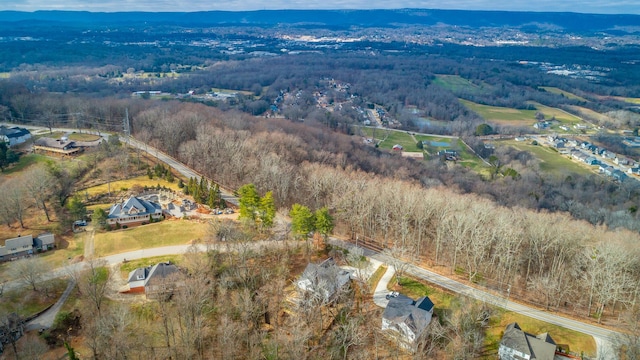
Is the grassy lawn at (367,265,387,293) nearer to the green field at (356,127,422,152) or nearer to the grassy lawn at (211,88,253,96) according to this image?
the green field at (356,127,422,152)

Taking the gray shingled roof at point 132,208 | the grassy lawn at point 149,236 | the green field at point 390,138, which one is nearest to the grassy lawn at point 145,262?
the grassy lawn at point 149,236

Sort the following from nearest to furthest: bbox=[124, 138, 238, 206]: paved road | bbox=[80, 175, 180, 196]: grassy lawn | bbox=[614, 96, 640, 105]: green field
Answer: bbox=[80, 175, 180, 196]: grassy lawn, bbox=[124, 138, 238, 206]: paved road, bbox=[614, 96, 640, 105]: green field

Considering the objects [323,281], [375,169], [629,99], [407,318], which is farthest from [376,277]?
[629,99]

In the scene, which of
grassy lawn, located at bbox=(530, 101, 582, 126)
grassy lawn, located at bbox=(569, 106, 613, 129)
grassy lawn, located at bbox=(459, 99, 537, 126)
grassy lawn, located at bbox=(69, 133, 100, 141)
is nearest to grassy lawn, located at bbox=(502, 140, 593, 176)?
grassy lawn, located at bbox=(459, 99, 537, 126)

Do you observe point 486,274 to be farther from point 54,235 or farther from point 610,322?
point 54,235

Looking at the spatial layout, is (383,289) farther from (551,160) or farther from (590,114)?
(590,114)

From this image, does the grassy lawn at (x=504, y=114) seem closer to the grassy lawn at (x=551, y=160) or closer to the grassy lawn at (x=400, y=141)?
the grassy lawn at (x=551, y=160)

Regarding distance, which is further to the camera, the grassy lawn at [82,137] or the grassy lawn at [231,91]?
the grassy lawn at [231,91]
